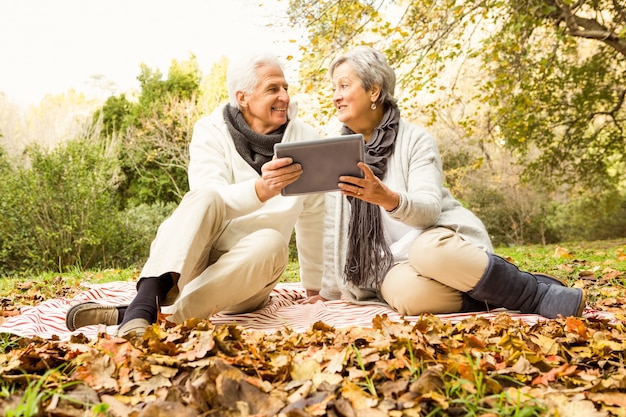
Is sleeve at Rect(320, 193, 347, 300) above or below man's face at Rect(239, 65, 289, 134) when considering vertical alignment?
below

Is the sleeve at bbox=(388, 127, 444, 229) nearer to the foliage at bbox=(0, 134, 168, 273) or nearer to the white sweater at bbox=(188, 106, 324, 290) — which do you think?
the white sweater at bbox=(188, 106, 324, 290)

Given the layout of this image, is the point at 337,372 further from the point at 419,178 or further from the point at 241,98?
the point at 241,98

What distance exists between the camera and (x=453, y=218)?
3115mm

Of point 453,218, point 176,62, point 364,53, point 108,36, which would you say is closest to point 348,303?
point 453,218

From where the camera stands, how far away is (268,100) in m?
3.32

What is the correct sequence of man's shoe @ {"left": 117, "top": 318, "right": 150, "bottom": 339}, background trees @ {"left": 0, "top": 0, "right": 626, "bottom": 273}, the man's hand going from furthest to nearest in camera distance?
background trees @ {"left": 0, "top": 0, "right": 626, "bottom": 273}, the man's hand, man's shoe @ {"left": 117, "top": 318, "right": 150, "bottom": 339}

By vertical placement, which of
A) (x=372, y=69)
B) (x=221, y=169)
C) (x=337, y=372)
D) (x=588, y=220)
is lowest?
(x=588, y=220)

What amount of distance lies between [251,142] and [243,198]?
0.57 metres

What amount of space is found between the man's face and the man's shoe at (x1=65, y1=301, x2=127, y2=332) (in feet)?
4.44

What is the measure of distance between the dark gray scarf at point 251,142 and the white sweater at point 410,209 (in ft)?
1.69

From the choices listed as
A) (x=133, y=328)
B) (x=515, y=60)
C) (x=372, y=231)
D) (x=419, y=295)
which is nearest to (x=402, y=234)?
(x=372, y=231)

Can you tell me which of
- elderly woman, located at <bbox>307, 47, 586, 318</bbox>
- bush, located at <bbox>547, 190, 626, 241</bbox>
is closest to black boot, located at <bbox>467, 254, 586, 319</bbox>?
elderly woman, located at <bbox>307, 47, 586, 318</bbox>

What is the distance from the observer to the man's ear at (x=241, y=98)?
341cm

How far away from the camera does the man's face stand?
10.9ft
